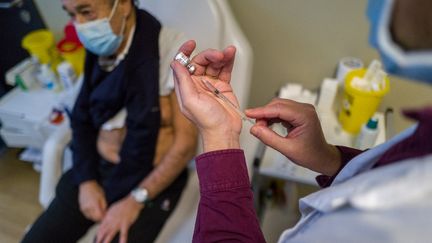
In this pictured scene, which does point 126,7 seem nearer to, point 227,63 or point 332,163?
point 227,63

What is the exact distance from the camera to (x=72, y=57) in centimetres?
136

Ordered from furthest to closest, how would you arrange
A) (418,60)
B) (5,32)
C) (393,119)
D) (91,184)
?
1. (5,32)
2. (91,184)
3. (393,119)
4. (418,60)

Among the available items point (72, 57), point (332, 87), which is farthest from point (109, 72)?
point (332, 87)

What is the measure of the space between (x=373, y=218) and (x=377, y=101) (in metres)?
0.81

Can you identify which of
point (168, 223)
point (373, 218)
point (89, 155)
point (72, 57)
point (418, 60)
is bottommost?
point (168, 223)

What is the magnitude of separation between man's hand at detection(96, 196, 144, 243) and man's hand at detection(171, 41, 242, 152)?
0.59m

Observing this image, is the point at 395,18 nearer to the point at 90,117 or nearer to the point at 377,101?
the point at 377,101

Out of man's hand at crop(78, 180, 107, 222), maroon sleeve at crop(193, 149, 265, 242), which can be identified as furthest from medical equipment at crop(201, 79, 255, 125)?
man's hand at crop(78, 180, 107, 222)

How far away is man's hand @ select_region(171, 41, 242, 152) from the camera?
561 millimetres

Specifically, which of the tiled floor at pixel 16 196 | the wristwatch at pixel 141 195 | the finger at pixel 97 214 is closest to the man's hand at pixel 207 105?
the wristwatch at pixel 141 195

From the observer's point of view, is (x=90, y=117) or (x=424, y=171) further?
(x=90, y=117)

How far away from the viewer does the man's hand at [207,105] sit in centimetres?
56

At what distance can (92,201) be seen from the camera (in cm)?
109

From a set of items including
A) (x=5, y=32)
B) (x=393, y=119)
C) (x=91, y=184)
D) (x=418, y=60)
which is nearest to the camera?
(x=418, y=60)
